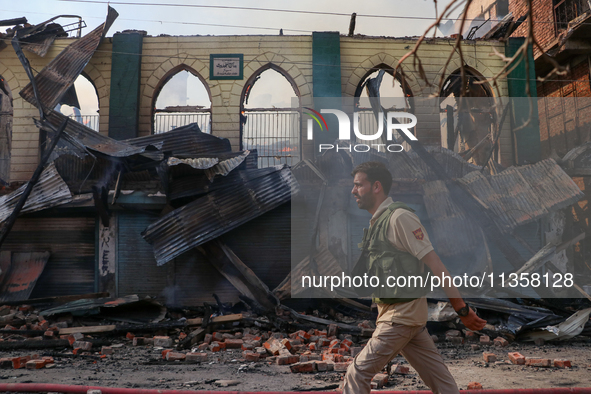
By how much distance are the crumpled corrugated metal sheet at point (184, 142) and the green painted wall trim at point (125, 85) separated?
192 cm

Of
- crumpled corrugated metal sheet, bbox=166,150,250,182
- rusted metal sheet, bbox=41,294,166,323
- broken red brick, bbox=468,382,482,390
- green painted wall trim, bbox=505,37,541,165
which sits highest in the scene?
green painted wall trim, bbox=505,37,541,165

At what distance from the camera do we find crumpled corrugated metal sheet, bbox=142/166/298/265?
7708 millimetres

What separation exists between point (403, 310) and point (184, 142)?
6991 millimetres

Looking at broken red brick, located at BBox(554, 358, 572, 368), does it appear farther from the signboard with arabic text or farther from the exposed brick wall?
the exposed brick wall

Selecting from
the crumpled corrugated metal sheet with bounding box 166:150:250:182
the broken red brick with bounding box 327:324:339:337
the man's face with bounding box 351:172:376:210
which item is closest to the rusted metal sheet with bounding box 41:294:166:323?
the crumpled corrugated metal sheet with bounding box 166:150:250:182

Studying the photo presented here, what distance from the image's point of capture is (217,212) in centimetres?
796

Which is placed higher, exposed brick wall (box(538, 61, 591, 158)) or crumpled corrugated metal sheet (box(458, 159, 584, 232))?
exposed brick wall (box(538, 61, 591, 158))

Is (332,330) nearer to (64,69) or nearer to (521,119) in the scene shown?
(64,69)

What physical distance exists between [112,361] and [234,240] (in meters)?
3.87

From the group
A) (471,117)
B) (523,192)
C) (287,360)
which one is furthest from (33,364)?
(471,117)

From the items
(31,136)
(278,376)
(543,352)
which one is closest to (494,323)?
(543,352)

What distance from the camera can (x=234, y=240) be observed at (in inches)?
343

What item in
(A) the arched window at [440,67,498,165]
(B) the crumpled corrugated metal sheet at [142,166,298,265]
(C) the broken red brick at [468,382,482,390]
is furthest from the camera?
(A) the arched window at [440,67,498,165]

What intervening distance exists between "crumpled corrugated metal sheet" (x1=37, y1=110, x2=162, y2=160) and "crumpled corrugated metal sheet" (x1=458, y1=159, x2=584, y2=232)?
6.63 meters
